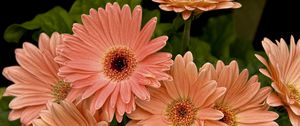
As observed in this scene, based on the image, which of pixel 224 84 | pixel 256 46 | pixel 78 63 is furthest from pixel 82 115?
pixel 256 46

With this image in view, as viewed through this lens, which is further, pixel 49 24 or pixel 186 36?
pixel 49 24

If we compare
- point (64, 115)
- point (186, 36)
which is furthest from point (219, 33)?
point (64, 115)

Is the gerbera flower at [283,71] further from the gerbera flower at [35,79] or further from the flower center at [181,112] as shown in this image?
the gerbera flower at [35,79]

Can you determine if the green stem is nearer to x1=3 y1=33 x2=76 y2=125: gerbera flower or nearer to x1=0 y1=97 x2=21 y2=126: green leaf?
x1=3 y1=33 x2=76 y2=125: gerbera flower

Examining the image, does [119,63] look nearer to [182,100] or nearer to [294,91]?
[182,100]

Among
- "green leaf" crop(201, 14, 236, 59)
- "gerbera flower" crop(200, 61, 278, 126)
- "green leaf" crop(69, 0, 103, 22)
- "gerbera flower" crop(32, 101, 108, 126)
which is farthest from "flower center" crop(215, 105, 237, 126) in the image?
"green leaf" crop(201, 14, 236, 59)

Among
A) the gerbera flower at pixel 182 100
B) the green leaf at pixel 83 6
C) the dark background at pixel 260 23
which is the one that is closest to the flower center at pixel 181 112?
the gerbera flower at pixel 182 100

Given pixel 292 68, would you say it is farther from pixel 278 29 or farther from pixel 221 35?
pixel 278 29
